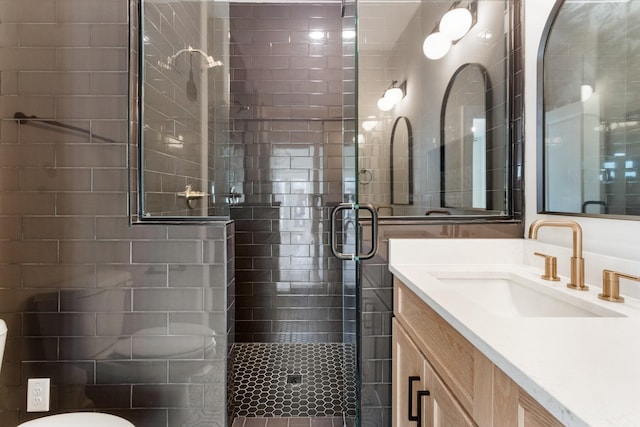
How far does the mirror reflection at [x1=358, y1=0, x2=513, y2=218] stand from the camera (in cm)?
165

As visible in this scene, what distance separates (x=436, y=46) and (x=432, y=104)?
1.01ft

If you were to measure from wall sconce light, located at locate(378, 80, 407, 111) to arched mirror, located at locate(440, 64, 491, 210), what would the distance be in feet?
0.78

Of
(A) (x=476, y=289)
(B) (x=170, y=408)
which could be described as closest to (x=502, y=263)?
(A) (x=476, y=289)

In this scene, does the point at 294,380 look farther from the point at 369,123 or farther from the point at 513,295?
the point at 369,123

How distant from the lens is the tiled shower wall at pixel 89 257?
1483 millimetres

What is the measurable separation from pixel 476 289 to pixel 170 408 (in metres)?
1.41

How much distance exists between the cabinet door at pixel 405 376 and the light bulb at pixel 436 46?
1.38m

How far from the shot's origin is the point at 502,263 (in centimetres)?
150

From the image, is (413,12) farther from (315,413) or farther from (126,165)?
(315,413)

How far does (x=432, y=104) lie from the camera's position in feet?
5.98

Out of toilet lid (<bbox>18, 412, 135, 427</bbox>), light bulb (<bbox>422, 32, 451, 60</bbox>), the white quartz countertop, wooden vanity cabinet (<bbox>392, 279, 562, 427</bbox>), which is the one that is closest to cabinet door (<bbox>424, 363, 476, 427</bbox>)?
wooden vanity cabinet (<bbox>392, 279, 562, 427</bbox>)

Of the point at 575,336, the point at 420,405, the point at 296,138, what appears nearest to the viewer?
the point at 575,336

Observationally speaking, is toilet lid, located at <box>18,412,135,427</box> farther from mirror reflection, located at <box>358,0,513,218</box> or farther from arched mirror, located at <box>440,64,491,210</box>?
arched mirror, located at <box>440,64,491,210</box>

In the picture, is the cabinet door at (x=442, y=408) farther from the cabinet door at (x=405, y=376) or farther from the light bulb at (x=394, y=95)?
the light bulb at (x=394, y=95)
